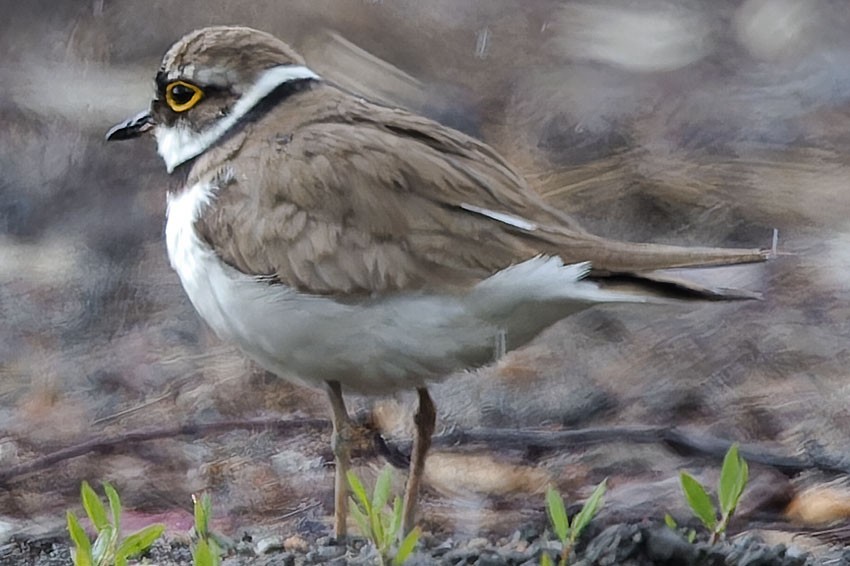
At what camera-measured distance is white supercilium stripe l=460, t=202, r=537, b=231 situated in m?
A: 0.97

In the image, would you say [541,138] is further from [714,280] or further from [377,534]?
[377,534]

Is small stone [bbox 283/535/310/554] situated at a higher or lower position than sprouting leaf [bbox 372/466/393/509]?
lower

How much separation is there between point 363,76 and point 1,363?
1.46 ft

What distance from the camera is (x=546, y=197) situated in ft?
3.71

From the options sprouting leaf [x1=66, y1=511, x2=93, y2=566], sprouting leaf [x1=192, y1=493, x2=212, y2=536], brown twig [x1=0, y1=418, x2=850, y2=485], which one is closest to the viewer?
sprouting leaf [x1=66, y1=511, x2=93, y2=566]

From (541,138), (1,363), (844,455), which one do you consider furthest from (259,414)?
(844,455)

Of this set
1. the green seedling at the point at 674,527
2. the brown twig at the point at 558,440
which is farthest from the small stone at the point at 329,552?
the green seedling at the point at 674,527

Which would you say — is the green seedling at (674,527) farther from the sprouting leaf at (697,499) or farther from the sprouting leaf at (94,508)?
the sprouting leaf at (94,508)

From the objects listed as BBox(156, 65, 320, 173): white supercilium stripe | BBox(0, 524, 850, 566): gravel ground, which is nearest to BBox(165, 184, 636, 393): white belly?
BBox(156, 65, 320, 173): white supercilium stripe

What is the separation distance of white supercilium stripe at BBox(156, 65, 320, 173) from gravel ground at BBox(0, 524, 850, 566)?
0.33m

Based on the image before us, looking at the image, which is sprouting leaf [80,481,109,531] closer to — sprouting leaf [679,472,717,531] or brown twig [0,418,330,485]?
brown twig [0,418,330,485]

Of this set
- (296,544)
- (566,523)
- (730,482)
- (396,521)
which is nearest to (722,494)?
(730,482)

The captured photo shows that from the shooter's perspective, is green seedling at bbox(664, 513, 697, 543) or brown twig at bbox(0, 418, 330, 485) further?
brown twig at bbox(0, 418, 330, 485)

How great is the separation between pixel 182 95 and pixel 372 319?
255mm
